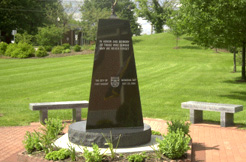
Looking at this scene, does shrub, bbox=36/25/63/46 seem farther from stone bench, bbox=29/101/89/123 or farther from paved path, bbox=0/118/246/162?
paved path, bbox=0/118/246/162

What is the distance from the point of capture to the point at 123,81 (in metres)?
7.85

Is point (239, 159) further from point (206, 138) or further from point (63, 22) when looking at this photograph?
point (63, 22)

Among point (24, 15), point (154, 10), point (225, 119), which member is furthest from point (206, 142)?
point (154, 10)

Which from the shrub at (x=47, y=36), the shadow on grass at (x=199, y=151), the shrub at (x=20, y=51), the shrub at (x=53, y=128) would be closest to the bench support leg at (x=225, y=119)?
the shadow on grass at (x=199, y=151)

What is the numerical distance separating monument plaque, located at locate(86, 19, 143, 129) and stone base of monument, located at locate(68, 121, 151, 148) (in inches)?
9.5

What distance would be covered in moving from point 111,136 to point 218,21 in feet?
34.6

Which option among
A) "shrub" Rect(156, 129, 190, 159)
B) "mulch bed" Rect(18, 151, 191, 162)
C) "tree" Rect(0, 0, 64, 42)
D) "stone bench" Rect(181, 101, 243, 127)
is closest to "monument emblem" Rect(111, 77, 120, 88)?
"mulch bed" Rect(18, 151, 191, 162)

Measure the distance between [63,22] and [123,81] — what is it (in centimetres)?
5475

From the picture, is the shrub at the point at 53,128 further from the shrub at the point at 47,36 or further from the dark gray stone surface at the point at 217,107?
the shrub at the point at 47,36

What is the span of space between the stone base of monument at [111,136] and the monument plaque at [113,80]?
24cm

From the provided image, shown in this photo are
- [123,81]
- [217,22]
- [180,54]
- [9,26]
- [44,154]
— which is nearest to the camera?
[44,154]

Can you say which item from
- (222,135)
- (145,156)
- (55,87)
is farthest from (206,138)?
(55,87)

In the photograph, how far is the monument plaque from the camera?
778 cm

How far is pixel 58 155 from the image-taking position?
6.70 m
